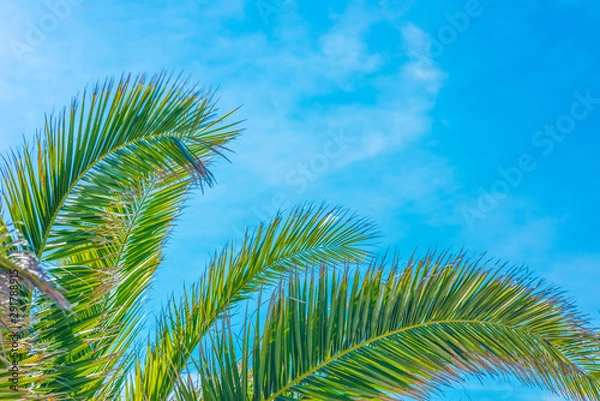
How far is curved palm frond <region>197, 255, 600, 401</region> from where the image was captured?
265cm

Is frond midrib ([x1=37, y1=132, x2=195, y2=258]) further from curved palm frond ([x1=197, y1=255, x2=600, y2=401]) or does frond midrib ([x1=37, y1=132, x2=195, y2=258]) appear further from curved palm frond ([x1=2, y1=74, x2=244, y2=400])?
curved palm frond ([x1=197, y1=255, x2=600, y2=401])

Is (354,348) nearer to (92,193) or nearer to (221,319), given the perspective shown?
(221,319)

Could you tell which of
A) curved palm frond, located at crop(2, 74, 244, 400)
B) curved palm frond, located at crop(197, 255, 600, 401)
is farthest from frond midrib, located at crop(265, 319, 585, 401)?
curved palm frond, located at crop(2, 74, 244, 400)

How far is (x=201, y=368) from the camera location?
2.63 m

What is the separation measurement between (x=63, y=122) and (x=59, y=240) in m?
0.72

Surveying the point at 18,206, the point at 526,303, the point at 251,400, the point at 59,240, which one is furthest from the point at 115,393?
the point at 526,303

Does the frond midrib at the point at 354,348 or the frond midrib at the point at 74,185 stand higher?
the frond midrib at the point at 74,185

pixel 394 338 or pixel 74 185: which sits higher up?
pixel 74 185

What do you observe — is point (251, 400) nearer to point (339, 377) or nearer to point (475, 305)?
point (339, 377)

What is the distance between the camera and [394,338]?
2779mm

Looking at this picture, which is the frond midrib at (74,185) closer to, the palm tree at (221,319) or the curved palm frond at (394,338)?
the palm tree at (221,319)

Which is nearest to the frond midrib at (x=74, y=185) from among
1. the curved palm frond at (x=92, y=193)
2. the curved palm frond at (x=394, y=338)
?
the curved palm frond at (x=92, y=193)

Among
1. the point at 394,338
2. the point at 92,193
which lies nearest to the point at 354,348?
the point at 394,338

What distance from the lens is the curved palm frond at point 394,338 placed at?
2.65 m
